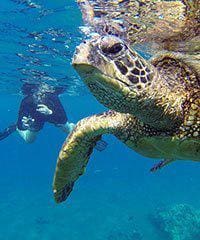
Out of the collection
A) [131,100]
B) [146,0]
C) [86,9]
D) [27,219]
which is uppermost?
[131,100]

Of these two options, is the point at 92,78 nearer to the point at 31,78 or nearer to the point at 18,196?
the point at 31,78

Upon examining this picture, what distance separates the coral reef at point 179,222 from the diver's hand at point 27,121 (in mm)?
8353

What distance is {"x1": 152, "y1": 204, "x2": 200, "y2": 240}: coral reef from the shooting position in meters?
15.4

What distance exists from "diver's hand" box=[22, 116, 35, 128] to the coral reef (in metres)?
8.35

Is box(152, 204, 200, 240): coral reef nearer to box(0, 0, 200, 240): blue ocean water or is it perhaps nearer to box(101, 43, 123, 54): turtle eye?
box(0, 0, 200, 240): blue ocean water

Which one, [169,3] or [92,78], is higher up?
[92,78]

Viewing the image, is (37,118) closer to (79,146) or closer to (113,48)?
(79,146)

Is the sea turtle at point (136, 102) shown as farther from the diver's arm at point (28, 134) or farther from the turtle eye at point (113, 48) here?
the diver's arm at point (28, 134)

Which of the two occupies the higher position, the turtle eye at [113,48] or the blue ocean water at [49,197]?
the turtle eye at [113,48]

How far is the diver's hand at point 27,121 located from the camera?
41.4ft

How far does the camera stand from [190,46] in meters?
7.26

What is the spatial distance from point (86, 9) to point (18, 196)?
915 inches

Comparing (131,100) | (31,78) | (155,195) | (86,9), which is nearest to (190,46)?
(86,9)

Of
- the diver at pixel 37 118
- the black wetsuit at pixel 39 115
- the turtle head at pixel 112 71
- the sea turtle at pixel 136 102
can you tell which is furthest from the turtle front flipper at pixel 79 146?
the black wetsuit at pixel 39 115
